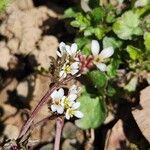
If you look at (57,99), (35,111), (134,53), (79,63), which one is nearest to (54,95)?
(57,99)

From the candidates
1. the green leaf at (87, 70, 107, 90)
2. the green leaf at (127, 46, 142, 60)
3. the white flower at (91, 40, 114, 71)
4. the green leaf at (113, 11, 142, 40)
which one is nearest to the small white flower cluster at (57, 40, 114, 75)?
the white flower at (91, 40, 114, 71)

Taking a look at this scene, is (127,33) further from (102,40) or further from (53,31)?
(53,31)

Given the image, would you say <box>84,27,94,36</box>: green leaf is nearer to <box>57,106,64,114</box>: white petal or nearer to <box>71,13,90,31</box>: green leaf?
<box>71,13,90,31</box>: green leaf

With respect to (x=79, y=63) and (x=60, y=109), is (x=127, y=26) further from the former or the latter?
(x=60, y=109)

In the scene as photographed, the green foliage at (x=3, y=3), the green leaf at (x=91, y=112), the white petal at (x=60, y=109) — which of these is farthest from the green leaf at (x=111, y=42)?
the white petal at (x=60, y=109)

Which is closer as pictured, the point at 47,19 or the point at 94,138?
the point at 94,138

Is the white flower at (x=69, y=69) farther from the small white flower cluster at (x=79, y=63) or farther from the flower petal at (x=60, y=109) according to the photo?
the flower petal at (x=60, y=109)

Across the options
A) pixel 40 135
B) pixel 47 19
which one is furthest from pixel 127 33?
pixel 40 135

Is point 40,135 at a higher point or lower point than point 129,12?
lower
